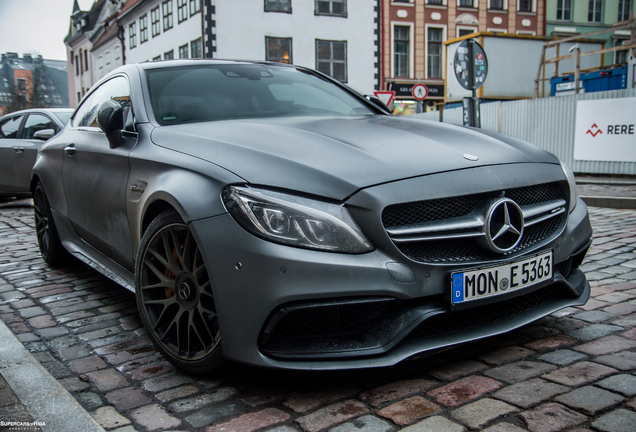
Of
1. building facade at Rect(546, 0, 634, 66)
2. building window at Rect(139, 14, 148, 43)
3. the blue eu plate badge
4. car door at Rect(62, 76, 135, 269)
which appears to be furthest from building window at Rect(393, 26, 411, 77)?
the blue eu plate badge

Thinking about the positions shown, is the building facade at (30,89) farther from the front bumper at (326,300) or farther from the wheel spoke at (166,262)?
the front bumper at (326,300)

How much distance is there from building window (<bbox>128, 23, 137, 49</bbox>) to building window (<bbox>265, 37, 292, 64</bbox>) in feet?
44.4

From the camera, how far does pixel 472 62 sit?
29.6ft

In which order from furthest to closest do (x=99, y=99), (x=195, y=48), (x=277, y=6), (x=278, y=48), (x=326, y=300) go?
1. (x=195, y=48)
2. (x=278, y=48)
3. (x=277, y=6)
4. (x=99, y=99)
5. (x=326, y=300)

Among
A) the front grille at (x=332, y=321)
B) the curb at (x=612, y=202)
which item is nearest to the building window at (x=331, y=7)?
the curb at (x=612, y=202)

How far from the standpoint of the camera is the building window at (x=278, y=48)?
1201 inches

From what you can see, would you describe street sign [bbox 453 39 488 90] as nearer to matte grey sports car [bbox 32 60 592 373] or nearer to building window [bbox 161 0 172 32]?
matte grey sports car [bbox 32 60 592 373]

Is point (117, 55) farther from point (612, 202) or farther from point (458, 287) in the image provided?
point (458, 287)

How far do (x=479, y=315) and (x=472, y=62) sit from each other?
23.6ft

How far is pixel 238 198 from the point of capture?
2355mm

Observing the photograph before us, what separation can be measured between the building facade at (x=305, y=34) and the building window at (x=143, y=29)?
9657 millimetres

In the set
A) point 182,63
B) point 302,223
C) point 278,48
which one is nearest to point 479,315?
point 302,223

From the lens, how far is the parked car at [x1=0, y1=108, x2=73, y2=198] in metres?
9.36

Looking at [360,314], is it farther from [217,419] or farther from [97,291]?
[97,291]
